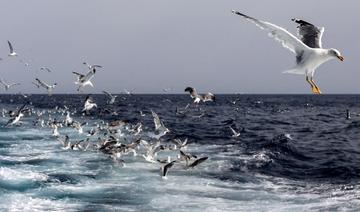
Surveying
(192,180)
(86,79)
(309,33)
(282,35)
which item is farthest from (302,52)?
(86,79)

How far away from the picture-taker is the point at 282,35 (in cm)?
1118

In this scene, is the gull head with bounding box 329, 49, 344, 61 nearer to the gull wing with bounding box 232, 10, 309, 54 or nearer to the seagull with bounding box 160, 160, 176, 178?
the gull wing with bounding box 232, 10, 309, 54

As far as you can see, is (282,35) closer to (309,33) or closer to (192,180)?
(309,33)

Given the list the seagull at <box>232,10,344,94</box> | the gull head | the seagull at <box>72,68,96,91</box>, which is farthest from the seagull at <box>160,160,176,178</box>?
the gull head

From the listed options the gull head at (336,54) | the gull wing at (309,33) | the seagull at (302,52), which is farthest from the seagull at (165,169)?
the gull head at (336,54)

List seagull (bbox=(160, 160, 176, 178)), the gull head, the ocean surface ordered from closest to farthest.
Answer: the gull head < the ocean surface < seagull (bbox=(160, 160, 176, 178))

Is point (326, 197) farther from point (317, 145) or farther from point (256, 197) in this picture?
point (317, 145)

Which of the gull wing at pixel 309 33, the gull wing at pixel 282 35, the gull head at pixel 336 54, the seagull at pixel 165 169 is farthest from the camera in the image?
the seagull at pixel 165 169

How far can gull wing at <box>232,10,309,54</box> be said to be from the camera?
1065cm

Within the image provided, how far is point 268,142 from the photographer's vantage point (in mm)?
37562

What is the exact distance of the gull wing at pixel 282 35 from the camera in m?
→ 10.6

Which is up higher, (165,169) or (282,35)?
(282,35)

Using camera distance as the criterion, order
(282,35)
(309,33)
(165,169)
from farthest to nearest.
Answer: (165,169)
(309,33)
(282,35)

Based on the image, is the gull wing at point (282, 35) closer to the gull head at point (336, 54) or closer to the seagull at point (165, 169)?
the gull head at point (336, 54)
